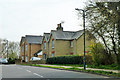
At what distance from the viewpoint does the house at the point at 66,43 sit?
44812 mm

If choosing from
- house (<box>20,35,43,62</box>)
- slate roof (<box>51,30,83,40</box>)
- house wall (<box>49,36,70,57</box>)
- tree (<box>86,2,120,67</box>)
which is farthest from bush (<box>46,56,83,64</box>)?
house (<box>20,35,43,62</box>)

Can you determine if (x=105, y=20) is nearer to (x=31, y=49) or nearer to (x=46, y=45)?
(x=46, y=45)

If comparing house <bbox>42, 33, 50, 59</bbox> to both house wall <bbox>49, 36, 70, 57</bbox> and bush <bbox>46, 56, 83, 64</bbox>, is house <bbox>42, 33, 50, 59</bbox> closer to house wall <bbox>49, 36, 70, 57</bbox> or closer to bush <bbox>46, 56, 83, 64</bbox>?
house wall <bbox>49, 36, 70, 57</bbox>

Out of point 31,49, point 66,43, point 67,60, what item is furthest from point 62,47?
point 31,49

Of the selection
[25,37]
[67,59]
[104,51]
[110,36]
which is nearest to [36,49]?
[25,37]

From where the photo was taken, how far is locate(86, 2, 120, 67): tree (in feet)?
54.3

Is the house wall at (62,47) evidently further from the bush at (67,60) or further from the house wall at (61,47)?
the bush at (67,60)

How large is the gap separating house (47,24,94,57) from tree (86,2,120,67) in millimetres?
23232

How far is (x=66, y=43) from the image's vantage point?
1834 inches

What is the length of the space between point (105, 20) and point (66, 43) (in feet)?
93.8

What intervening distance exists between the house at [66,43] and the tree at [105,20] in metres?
23.2

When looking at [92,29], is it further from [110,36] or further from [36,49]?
[36,49]

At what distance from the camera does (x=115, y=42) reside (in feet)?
62.4

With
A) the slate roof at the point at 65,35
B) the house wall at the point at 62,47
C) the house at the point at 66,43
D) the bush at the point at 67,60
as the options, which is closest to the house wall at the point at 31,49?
the house at the point at 66,43
